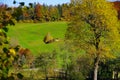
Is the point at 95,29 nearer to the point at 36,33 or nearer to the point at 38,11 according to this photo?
the point at 36,33

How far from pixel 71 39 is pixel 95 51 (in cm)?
218

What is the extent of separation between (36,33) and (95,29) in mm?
52838

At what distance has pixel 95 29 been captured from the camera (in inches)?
1216

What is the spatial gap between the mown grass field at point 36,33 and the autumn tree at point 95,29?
34.9 metres

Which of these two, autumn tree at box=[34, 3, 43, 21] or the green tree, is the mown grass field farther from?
the green tree

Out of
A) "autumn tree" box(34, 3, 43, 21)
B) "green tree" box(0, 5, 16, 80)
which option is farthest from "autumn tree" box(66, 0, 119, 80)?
"autumn tree" box(34, 3, 43, 21)

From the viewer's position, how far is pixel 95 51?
30.6 metres

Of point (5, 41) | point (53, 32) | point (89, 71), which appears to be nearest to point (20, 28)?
point (53, 32)

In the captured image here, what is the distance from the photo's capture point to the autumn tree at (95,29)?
1209 inches

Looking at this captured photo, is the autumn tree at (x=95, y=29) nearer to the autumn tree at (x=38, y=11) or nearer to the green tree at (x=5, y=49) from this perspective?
the green tree at (x=5, y=49)

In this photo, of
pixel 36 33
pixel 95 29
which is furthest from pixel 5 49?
pixel 36 33

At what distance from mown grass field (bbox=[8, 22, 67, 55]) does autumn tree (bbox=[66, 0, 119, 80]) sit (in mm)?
34947

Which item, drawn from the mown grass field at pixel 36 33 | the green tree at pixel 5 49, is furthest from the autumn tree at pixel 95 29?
the mown grass field at pixel 36 33

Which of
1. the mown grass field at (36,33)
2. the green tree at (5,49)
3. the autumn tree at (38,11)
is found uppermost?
the green tree at (5,49)
